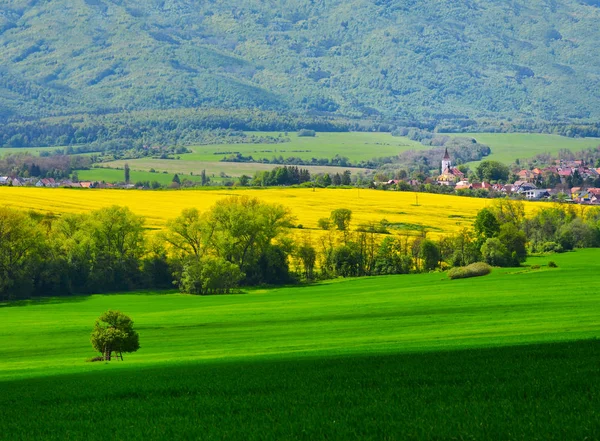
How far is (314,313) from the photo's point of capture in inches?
2138

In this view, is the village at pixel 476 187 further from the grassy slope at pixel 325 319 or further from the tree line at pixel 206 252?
the grassy slope at pixel 325 319

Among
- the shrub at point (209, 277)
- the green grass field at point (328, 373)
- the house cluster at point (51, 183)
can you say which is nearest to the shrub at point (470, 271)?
the green grass field at point (328, 373)

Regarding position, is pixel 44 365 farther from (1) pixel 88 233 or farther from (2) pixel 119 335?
(1) pixel 88 233

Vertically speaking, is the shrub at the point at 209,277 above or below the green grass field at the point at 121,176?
below

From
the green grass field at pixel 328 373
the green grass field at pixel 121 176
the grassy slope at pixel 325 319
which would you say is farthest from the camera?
the green grass field at pixel 121 176

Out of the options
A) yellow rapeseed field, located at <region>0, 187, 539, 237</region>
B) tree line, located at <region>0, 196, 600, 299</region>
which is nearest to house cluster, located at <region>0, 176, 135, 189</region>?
yellow rapeseed field, located at <region>0, 187, 539, 237</region>

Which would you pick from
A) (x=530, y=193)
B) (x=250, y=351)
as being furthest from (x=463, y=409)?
(x=530, y=193)

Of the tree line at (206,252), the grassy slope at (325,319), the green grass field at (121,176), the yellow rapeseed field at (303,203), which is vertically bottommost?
the grassy slope at (325,319)

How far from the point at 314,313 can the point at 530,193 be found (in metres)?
130

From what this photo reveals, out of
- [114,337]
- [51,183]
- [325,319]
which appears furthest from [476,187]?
[114,337]

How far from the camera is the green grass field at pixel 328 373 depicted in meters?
17.5

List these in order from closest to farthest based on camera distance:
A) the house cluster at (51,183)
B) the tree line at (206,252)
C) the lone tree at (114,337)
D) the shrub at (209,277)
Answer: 1. the lone tree at (114,337)
2. the shrub at (209,277)
3. the tree line at (206,252)
4. the house cluster at (51,183)

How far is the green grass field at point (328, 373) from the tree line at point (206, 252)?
16657 millimetres

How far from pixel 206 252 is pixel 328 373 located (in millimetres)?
57417
